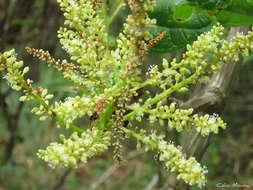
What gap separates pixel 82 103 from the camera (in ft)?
3.15

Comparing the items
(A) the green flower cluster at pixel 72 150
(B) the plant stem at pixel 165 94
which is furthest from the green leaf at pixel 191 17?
(A) the green flower cluster at pixel 72 150

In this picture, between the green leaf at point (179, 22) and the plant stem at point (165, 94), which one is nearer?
the plant stem at point (165, 94)

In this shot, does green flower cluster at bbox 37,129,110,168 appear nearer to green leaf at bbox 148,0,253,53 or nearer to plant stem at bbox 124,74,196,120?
plant stem at bbox 124,74,196,120

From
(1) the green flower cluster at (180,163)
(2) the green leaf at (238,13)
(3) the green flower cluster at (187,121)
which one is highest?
(2) the green leaf at (238,13)

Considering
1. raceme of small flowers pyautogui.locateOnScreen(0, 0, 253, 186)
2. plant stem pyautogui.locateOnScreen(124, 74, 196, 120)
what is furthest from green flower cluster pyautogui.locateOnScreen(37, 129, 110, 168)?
plant stem pyautogui.locateOnScreen(124, 74, 196, 120)

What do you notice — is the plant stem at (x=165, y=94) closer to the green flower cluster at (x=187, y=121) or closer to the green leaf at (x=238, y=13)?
the green flower cluster at (x=187, y=121)

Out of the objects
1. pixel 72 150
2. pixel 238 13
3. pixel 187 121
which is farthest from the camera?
pixel 238 13

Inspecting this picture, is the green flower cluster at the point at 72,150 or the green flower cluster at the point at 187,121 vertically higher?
Result: the green flower cluster at the point at 187,121

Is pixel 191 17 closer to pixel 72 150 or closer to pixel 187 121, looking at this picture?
pixel 187 121

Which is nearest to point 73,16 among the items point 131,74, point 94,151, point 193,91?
point 131,74

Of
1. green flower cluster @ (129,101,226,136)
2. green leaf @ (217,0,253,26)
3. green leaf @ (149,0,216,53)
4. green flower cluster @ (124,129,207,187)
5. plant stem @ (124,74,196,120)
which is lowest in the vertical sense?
green flower cluster @ (124,129,207,187)

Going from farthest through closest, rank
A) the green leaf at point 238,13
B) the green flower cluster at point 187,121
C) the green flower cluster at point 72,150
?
the green leaf at point 238,13, the green flower cluster at point 187,121, the green flower cluster at point 72,150

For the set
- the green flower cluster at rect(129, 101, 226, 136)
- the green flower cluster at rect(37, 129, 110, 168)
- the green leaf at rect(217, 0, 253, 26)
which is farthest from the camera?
the green leaf at rect(217, 0, 253, 26)

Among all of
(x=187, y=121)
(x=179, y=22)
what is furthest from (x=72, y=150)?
(x=179, y=22)
